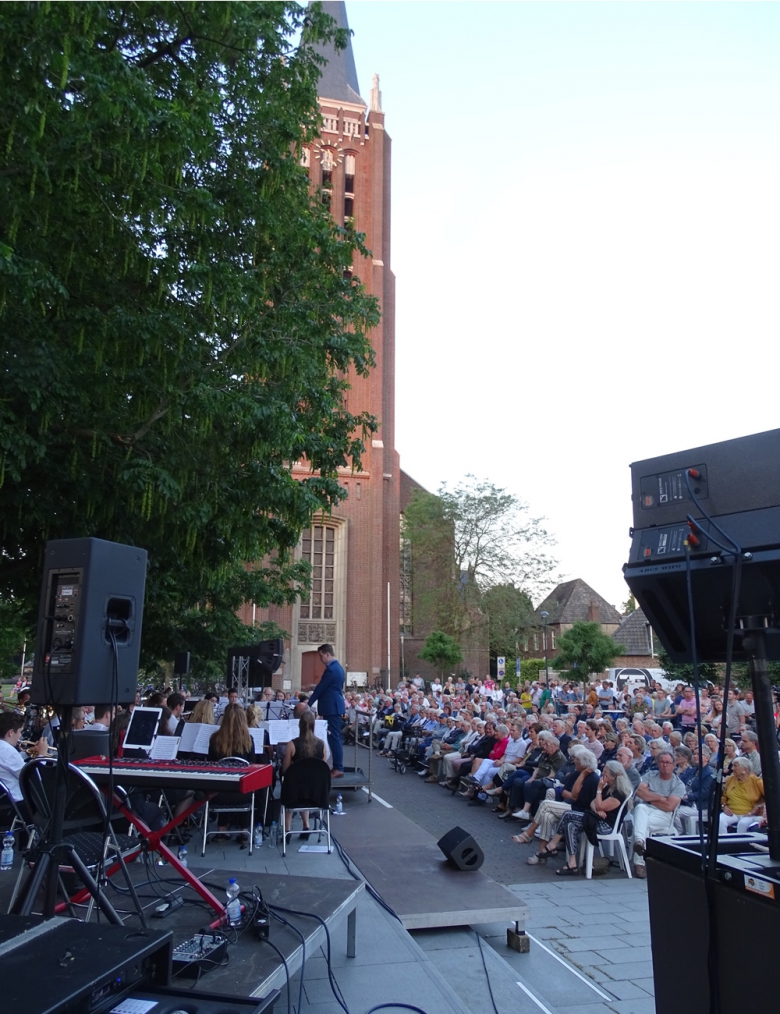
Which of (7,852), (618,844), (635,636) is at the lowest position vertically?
(618,844)

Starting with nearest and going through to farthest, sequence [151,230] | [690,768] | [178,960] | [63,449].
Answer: [178,960] → [151,230] → [63,449] → [690,768]

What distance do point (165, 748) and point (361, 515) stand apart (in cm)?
3202

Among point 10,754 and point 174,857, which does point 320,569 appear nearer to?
point 10,754

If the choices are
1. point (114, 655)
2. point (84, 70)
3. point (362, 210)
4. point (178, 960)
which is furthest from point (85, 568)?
point (362, 210)

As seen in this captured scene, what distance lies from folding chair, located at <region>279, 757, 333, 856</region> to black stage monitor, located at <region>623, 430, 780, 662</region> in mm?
5433

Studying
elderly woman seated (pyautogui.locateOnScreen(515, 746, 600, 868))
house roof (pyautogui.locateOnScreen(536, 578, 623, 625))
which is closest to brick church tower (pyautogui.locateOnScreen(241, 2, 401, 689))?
house roof (pyautogui.locateOnScreen(536, 578, 623, 625))

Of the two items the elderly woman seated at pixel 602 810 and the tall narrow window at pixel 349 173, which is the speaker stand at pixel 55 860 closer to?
the elderly woman seated at pixel 602 810

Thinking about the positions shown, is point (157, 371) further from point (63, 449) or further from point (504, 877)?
point (504, 877)

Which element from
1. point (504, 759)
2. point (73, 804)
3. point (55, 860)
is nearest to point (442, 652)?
point (504, 759)

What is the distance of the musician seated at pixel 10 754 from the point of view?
634cm

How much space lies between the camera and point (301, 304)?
9102 mm

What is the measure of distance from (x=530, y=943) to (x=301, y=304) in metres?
7.16

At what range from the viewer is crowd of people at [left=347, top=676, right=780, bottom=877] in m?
7.92

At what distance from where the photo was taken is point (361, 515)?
132 ft
